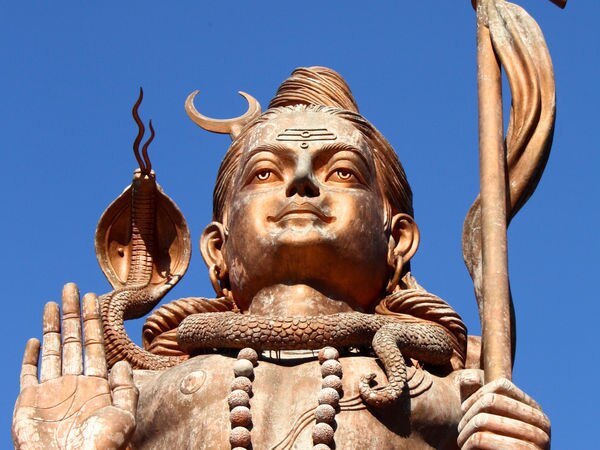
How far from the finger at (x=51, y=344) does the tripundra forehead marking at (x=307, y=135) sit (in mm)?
2369

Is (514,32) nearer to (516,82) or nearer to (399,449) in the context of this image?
(516,82)

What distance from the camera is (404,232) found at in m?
17.4

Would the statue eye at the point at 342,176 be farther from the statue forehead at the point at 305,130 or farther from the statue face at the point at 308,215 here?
the statue forehead at the point at 305,130

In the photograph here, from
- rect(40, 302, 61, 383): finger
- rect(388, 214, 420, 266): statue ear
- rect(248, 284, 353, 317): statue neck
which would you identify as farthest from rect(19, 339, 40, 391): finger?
rect(388, 214, 420, 266): statue ear

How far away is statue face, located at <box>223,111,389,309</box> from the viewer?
1641cm

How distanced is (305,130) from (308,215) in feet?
2.84

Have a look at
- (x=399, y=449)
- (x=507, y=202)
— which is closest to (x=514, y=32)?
(x=507, y=202)

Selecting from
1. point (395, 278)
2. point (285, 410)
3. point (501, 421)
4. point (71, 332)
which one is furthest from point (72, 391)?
point (501, 421)

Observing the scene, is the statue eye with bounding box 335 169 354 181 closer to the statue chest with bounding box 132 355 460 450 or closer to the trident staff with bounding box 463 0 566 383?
the trident staff with bounding box 463 0 566 383

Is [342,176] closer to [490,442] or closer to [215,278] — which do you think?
[215,278]

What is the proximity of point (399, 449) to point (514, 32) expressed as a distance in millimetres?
3509

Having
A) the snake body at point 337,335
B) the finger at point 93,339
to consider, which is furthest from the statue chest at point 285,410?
the finger at point 93,339

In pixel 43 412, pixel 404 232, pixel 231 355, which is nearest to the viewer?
pixel 43 412

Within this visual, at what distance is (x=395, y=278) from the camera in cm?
1705
